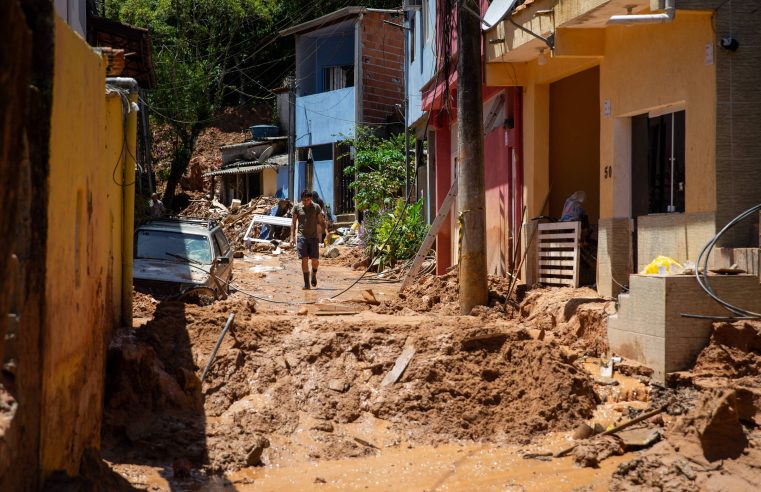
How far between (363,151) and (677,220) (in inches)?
750

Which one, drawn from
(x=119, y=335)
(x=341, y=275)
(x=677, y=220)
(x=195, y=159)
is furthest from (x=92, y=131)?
(x=195, y=159)

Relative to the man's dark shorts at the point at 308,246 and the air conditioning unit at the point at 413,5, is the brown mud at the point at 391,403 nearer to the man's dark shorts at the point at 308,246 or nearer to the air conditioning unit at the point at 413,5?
the man's dark shorts at the point at 308,246

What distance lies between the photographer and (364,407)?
28.2 feet

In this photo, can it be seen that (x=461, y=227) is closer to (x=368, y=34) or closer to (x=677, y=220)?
(x=677, y=220)

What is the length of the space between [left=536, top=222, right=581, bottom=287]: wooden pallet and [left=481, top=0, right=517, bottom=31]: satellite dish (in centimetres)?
299

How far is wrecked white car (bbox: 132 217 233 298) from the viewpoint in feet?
41.5

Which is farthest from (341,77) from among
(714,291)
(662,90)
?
(714,291)

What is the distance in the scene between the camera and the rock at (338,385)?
883 centimetres

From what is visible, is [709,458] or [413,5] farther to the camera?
[413,5]

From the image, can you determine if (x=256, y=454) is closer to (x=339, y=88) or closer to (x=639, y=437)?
(x=639, y=437)

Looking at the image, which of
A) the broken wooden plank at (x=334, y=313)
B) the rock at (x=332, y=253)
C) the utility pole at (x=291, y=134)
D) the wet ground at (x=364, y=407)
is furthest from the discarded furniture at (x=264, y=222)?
the wet ground at (x=364, y=407)

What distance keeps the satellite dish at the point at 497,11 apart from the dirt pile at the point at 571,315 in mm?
3752

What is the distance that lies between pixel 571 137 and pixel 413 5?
10.7 m

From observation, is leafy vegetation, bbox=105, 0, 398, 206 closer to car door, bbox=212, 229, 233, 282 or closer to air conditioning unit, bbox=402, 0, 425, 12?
→ air conditioning unit, bbox=402, 0, 425, 12
